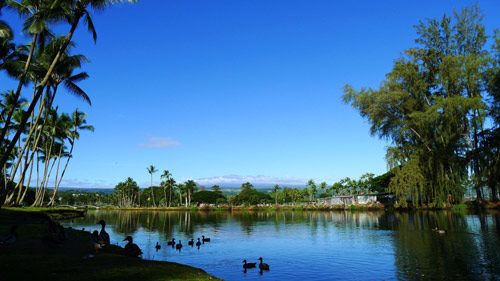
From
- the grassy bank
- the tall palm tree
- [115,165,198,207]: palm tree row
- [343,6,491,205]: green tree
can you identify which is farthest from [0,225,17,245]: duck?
[115,165,198,207]: palm tree row

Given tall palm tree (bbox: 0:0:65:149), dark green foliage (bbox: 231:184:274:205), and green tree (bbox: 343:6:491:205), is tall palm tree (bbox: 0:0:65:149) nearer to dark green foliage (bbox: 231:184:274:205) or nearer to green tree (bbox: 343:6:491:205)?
green tree (bbox: 343:6:491:205)

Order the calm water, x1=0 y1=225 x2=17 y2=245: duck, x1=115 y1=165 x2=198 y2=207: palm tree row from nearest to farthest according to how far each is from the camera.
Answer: x1=0 y1=225 x2=17 y2=245: duck
the calm water
x1=115 y1=165 x2=198 y2=207: palm tree row

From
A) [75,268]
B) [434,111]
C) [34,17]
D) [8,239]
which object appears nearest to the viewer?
[75,268]

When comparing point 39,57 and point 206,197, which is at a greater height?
point 39,57

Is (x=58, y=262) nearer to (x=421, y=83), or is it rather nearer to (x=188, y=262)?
(x=188, y=262)

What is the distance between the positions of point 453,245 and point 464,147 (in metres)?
44.1

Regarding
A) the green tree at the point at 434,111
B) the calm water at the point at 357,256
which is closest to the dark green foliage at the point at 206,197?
the green tree at the point at 434,111

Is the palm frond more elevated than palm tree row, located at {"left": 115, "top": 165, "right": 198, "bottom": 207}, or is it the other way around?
the palm frond

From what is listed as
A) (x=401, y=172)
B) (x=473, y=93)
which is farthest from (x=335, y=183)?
(x=473, y=93)

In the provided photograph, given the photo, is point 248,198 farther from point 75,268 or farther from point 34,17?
point 75,268

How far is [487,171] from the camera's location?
5594cm

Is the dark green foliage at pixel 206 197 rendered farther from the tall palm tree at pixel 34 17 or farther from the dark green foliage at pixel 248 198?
the tall palm tree at pixel 34 17

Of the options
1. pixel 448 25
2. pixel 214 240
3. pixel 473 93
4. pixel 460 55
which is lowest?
pixel 214 240

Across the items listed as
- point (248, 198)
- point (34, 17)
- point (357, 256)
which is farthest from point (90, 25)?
point (248, 198)
